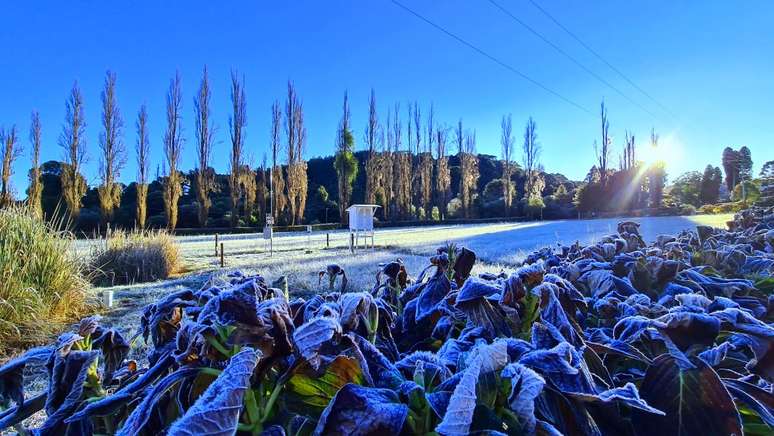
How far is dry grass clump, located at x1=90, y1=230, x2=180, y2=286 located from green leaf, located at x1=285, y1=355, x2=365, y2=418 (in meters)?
8.24

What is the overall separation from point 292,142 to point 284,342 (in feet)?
97.4

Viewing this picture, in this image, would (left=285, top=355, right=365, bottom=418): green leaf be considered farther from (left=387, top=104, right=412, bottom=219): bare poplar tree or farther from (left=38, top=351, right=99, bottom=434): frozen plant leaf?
(left=387, top=104, right=412, bottom=219): bare poplar tree

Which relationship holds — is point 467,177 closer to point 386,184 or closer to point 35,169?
point 386,184

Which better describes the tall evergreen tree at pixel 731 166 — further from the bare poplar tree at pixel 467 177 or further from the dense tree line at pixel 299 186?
the bare poplar tree at pixel 467 177

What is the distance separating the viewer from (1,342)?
3.32 m

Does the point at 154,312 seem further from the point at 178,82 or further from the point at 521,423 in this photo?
the point at 178,82

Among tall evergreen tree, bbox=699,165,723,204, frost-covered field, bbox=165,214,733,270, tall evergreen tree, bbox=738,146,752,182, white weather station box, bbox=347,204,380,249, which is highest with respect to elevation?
tall evergreen tree, bbox=738,146,752,182

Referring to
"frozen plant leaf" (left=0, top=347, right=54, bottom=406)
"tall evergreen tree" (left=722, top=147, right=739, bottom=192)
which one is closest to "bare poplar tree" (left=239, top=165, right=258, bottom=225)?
"frozen plant leaf" (left=0, top=347, right=54, bottom=406)

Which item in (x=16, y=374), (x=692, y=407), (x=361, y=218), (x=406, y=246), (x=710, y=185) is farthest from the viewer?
(x=710, y=185)

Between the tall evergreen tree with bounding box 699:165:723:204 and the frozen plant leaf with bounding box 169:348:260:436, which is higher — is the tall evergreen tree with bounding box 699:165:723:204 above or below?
above

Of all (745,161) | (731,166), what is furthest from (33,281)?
(745,161)

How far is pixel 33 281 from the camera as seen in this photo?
4.12 meters

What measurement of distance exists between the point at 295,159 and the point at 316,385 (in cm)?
2947

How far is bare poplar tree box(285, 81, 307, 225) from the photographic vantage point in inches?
1118
